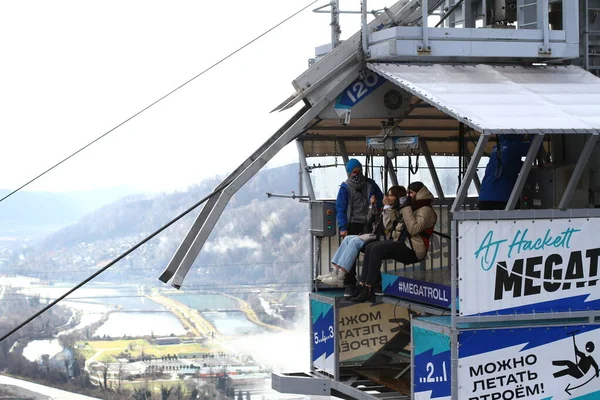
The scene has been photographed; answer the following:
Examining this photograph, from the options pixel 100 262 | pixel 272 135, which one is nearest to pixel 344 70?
pixel 272 135

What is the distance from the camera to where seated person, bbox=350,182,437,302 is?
15.0m

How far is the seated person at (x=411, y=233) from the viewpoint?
15.0 m

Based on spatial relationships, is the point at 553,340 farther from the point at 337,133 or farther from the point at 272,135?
the point at 337,133

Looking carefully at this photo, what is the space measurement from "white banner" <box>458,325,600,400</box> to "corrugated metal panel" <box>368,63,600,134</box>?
2.40 metres

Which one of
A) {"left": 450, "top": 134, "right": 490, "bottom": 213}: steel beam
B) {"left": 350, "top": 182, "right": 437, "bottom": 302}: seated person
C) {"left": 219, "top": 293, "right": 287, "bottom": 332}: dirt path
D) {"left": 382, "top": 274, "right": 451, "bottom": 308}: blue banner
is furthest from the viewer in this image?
{"left": 219, "top": 293, "right": 287, "bottom": 332}: dirt path

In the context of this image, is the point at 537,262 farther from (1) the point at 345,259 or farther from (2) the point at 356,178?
(2) the point at 356,178

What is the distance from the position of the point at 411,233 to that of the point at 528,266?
2.09 m

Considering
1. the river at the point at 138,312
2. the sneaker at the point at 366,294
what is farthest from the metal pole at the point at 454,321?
the river at the point at 138,312

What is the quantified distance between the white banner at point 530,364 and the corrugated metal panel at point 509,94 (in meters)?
2.40

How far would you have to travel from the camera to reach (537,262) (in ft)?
44.1

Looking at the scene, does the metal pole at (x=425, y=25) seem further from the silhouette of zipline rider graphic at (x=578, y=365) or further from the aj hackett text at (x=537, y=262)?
the silhouette of zipline rider graphic at (x=578, y=365)

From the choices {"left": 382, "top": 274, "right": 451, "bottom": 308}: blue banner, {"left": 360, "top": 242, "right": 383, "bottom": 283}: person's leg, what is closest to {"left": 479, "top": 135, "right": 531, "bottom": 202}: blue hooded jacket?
{"left": 382, "top": 274, "right": 451, "bottom": 308}: blue banner

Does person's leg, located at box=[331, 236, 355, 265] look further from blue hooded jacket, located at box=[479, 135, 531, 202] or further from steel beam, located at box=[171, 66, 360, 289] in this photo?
blue hooded jacket, located at box=[479, 135, 531, 202]

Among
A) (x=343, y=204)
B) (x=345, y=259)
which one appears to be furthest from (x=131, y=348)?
(x=345, y=259)
